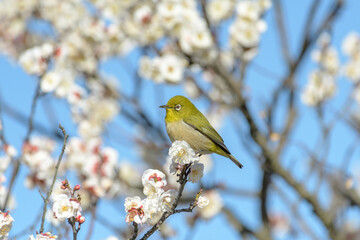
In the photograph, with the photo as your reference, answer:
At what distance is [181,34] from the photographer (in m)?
6.54

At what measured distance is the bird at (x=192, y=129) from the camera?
4023 millimetres

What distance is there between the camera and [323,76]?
796cm

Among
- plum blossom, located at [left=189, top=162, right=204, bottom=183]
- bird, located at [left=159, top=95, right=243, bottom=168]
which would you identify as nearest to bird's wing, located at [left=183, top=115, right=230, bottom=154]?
bird, located at [left=159, top=95, right=243, bottom=168]

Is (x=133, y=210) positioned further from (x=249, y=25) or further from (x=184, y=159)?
(x=249, y=25)

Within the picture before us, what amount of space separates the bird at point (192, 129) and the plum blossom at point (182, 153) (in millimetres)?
1356

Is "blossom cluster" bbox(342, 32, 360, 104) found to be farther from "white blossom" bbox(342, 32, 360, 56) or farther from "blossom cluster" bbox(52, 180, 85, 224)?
"blossom cluster" bbox(52, 180, 85, 224)

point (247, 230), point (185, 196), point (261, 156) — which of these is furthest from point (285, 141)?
point (185, 196)

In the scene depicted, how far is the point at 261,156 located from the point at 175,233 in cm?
155

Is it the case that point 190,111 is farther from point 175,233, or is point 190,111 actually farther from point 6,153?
point 175,233

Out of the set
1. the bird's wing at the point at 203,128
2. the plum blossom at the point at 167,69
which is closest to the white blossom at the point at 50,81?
the plum blossom at the point at 167,69

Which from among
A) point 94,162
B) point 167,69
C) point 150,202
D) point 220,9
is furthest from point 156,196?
point 220,9

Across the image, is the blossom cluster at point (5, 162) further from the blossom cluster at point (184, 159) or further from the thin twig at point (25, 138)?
the blossom cluster at point (184, 159)

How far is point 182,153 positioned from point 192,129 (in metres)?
1.58

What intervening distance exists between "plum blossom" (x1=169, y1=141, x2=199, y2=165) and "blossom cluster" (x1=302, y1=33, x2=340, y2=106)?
17.3 ft
